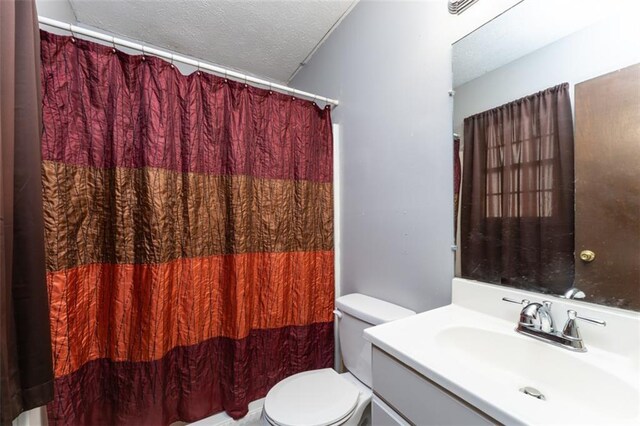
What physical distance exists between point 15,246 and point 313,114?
1.41 m

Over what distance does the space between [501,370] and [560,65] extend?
0.93 m

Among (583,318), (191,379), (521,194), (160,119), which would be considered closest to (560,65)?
(521,194)

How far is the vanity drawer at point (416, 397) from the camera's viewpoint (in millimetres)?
540

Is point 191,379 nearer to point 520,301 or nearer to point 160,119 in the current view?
point 160,119

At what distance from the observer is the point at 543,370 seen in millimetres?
683

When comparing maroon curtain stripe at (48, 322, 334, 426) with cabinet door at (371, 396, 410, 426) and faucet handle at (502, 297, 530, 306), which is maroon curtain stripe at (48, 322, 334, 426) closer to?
cabinet door at (371, 396, 410, 426)

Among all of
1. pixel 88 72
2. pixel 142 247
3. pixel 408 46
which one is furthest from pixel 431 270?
pixel 88 72

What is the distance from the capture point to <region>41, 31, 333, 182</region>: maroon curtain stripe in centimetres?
104

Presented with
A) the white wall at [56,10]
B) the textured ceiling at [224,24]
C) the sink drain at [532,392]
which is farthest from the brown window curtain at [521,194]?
the white wall at [56,10]

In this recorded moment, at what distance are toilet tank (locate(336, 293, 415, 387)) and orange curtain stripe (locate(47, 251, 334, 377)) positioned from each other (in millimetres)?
286

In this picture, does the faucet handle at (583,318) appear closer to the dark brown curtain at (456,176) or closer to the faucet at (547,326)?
the faucet at (547,326)

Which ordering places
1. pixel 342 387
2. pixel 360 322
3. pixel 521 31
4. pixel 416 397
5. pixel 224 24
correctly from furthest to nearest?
pixel 224 24 < pixel 360 322 < pixel 342 387 < pixel 521 31 < pixel 416 397

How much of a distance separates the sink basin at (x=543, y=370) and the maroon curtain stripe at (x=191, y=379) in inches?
38.1

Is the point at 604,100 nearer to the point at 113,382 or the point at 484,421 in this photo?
the point at 484,421
